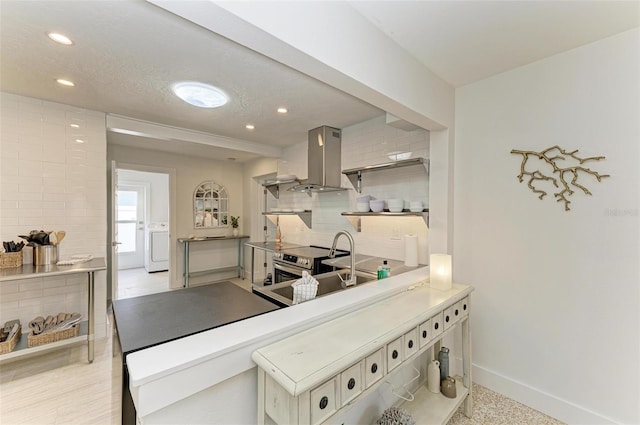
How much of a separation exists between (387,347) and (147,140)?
4.39m

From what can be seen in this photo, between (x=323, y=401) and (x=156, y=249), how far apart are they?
6.77 m

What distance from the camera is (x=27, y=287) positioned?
8.92 ft

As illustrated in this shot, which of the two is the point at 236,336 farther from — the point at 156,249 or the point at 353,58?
the point at 156,249

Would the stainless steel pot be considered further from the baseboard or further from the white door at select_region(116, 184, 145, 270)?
the white door at select_region(116, 184, 145, 270)

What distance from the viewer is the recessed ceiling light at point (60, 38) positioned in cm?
163

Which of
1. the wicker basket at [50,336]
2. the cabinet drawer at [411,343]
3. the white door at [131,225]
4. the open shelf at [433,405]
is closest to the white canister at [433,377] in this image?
the open shelf at [433,405]

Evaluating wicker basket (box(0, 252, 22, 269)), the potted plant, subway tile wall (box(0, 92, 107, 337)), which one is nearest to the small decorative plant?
the potted plant

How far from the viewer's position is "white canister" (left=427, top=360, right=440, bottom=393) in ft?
6.27

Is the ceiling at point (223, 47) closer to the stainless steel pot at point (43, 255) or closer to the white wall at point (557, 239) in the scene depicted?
the white wall at point (557, 239)

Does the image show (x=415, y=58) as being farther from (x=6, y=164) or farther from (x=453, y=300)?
(x=6, y=164)

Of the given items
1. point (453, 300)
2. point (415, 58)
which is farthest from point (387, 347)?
point (415, 58)

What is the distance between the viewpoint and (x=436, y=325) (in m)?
1.62

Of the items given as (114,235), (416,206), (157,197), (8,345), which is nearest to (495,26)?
(416,206)

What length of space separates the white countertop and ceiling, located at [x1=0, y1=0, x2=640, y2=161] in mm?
1690
